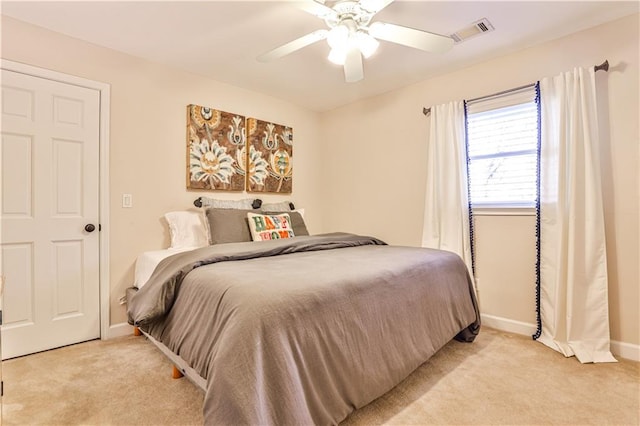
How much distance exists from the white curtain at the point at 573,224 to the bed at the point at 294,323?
86 centimetres

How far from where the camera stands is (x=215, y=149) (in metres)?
3.18

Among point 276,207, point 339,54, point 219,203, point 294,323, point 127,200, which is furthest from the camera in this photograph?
point 276,207

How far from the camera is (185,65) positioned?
9.50 ft

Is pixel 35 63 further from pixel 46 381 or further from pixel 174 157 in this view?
pixel 46 381

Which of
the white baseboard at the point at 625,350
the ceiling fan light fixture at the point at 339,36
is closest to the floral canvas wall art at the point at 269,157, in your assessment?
the ceiling fan light fixture at the point at 339,36

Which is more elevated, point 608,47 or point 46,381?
point 608,47

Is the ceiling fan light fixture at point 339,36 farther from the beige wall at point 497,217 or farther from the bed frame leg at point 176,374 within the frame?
the bed frame leg at point 176,374

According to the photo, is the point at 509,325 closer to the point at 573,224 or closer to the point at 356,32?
the point at 573,224

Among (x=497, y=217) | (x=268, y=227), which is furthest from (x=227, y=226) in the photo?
(x=497, y=217)

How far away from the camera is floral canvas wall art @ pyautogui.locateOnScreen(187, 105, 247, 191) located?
3.03m

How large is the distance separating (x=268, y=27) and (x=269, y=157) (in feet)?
4.99

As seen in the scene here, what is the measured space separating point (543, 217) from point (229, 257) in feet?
7.78

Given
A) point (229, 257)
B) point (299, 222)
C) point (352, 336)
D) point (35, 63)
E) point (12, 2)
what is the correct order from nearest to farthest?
1. point (352, 336)
2. point (229, 257)
3. point (12, 2)
4. point (35, 63)
5. point (299, 222)

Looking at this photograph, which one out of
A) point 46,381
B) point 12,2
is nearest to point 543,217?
point 46,381
